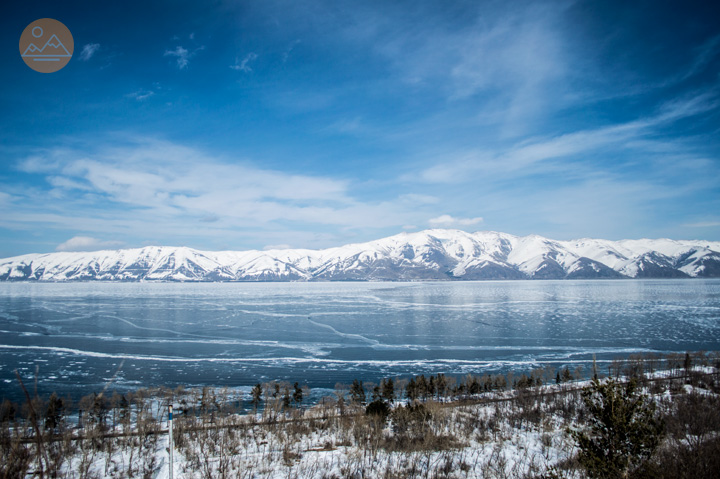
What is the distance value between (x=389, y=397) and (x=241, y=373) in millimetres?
16116

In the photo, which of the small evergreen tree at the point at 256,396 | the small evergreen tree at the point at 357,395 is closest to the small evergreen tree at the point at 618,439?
the small evergreen tree at the point at 357,395

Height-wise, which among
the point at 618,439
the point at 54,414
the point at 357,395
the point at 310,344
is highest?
the point at 618,439

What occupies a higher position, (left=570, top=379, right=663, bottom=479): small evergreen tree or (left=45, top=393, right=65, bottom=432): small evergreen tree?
(left=570, top=379, right=663, bottom=479): small evergreen tree

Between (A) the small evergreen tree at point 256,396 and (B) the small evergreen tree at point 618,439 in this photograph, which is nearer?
(B) the small evergreen tree at point 618,439

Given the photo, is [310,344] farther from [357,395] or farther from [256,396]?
[357,395]

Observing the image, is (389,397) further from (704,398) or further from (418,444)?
(704,398)

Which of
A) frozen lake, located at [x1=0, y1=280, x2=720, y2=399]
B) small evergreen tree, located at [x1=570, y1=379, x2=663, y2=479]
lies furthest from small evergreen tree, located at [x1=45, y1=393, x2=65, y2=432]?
small evergreen tree, located at [x1=570, y1=379, x2=663, y2=479]

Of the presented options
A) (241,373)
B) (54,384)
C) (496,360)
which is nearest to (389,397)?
(241,373)

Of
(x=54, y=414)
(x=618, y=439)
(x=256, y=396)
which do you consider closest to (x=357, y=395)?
(x=256, y=396)

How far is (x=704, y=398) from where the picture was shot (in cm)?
2675

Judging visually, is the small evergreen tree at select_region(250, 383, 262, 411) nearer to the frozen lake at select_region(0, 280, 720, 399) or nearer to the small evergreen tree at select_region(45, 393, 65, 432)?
the frozen lake at select_region(0, 280, 720, 399)

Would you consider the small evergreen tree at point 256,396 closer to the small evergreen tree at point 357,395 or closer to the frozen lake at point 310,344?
the frozen lake at point 310,344

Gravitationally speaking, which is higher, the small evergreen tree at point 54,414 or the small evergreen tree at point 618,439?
the small evergreen tree at point 618,439

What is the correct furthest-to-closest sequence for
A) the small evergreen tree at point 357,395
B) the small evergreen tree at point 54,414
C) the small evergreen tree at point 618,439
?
the small evergreen tree at point 357,395 → the small evergreen tree at point 54,414 → the small evergreen tree at point 618,439
